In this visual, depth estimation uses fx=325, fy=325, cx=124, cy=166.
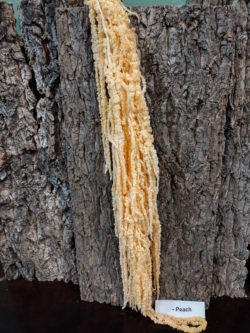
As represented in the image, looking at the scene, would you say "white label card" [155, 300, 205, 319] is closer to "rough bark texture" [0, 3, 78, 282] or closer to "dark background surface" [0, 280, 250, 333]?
"dark background surface" [0, 280, 250, 333]

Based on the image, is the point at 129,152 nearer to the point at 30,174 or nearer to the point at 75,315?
the point at 30,174

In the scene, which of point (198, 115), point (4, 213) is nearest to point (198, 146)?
point (198, 115)

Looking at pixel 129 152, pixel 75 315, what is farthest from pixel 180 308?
pixel 129 152

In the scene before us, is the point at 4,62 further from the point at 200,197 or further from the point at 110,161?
the point at 200,197

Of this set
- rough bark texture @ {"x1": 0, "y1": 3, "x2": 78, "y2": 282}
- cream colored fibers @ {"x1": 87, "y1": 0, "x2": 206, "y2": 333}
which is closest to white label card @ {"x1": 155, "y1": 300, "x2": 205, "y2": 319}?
cream colored fibers @ {"x1": 87, "y1": 0, "x2": 206, "y2": 333}

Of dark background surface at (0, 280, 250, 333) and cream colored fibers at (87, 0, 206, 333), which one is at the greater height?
cream colored fibers at (87, 0, 206, 333)
